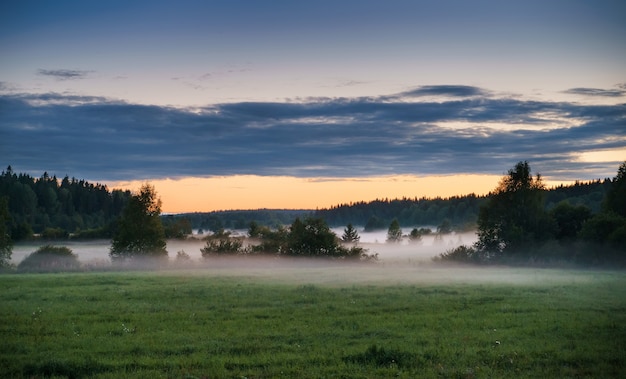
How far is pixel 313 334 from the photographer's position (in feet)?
66.3

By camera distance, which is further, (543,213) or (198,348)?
(543,213)

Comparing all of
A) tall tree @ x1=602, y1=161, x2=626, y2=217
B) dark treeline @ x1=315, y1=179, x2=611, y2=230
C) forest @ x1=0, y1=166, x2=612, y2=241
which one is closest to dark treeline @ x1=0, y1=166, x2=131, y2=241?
forest @ x1=0, y1=166, x2=612, y2=241

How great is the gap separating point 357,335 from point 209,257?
57662 mm

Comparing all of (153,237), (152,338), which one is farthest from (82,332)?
(153,237)

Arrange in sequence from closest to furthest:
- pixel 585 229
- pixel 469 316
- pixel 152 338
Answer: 1. pixel 152 338
2. pixel 469 316
3. pixel 585 229

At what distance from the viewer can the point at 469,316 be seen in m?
24.5

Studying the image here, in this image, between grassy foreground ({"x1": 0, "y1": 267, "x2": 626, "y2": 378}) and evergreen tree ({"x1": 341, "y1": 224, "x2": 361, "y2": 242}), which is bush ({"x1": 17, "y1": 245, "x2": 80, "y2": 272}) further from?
evergreen tree ({"x1": 341, "y1": 224, "x2": 361, "y2": 242})

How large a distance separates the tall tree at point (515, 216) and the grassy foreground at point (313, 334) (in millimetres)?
41175

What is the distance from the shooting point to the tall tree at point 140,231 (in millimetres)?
70000

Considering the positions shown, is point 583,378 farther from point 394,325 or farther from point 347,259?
point 347,259

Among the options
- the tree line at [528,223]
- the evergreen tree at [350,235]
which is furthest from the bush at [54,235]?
the tree line at [528,223]

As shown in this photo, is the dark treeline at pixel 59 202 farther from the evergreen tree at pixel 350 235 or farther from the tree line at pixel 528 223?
the tree line at pixel 528 223

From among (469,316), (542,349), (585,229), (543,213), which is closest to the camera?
(542,349)

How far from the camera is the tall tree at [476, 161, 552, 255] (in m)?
73.6
